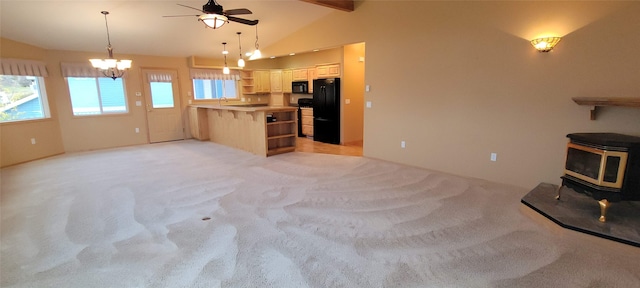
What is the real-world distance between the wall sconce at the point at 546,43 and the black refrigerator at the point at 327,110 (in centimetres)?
410

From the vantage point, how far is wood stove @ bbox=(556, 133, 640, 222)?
8.39ft

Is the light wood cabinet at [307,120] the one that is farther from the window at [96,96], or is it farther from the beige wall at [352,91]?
the window at [96,96]

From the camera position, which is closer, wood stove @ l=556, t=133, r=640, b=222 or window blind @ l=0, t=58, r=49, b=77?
wood stove @ l=556, t=133, r=640, b=222

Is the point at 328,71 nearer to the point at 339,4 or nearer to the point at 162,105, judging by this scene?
the point at 339,4

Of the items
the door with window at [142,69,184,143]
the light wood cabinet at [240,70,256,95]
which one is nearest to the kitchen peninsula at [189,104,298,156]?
the door with window at [142,69,184,143]

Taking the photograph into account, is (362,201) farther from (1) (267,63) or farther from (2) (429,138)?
(1) (267,63)

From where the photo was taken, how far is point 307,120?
8.25 meters

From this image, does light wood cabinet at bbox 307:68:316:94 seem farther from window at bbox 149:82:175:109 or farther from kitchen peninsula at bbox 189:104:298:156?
window at bbox 149:82:175:109

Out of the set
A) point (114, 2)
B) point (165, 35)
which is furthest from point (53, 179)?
point (165, 35)

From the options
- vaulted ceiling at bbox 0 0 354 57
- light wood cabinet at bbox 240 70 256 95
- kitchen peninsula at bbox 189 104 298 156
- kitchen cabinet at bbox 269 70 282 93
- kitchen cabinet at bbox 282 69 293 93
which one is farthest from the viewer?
light wood cabinet at bbox 240 70 256 95

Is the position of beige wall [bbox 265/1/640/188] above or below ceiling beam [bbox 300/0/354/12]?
below

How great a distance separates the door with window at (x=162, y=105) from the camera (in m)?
7.57

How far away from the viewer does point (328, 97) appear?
23.3 feet

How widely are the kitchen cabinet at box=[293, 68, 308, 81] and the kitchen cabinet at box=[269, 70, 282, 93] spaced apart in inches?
27.9
